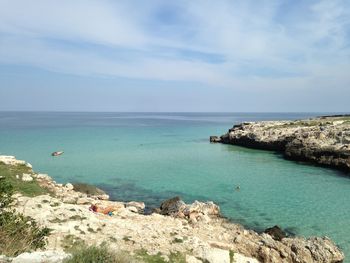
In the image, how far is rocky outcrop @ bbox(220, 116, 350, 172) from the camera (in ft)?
159

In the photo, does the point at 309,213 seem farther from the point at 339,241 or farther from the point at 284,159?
the point at 284,159

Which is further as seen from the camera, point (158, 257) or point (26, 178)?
point (26, 178)

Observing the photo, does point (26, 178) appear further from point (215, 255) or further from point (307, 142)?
point (307, 142)

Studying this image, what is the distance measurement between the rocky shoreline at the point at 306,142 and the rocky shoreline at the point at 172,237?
30.0 meters

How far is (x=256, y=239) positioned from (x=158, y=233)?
6166mm

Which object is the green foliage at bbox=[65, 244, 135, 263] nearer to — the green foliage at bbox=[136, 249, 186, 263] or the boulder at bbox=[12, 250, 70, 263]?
the boulder at bbox=[12, 250, 70, 263]

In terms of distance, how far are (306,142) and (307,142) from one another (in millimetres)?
159

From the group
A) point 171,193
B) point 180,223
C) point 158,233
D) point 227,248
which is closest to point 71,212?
point 158,233

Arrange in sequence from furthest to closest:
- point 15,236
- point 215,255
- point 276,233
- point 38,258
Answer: point 276,233 < point 215,255 < point 15,236 < point 38,258

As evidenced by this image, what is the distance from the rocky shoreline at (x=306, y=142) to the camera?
48362 mm

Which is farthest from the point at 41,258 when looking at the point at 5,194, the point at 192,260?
the point at 192,260

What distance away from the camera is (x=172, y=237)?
60.1 feet

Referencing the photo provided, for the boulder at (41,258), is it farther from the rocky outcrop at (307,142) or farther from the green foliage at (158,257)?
the rocky outcrop at (307,142)

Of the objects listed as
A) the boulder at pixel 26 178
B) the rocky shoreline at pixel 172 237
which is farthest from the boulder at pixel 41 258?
the boulder at pixel 26 178
